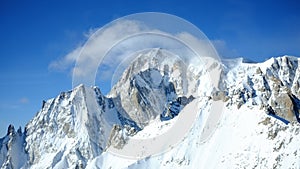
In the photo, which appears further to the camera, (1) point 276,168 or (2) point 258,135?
(2) point 258,135

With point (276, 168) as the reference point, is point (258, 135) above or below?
above

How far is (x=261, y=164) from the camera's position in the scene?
183000 millimetres

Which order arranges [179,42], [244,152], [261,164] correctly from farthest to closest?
[244,152] → [261,164] → [179,42]

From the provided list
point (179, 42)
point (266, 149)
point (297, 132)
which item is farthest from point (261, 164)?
point (179, 42)

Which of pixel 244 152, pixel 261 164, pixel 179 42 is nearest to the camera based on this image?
pixel 179 42

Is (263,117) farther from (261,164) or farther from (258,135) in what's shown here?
(261,164)

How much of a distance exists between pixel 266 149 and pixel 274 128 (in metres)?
8.14

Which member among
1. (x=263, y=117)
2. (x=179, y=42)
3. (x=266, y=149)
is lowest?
(x=179, y=42)

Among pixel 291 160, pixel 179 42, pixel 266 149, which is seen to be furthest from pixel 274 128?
pixel 179 42

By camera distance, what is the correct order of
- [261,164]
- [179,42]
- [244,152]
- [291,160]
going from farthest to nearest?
[244,152] < [261,164] < [291,160] < [179,42]

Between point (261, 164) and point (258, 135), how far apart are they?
45.3ft

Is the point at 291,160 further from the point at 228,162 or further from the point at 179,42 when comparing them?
the point at 179,42

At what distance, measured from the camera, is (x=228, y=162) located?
653 feet

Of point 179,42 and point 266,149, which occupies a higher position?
point 266,149
